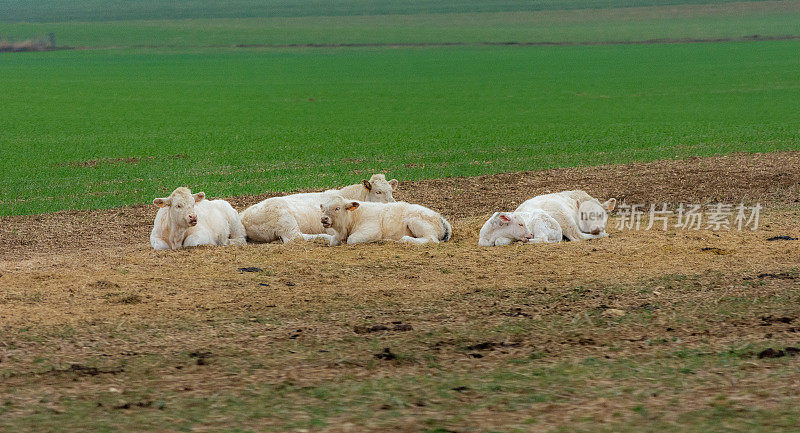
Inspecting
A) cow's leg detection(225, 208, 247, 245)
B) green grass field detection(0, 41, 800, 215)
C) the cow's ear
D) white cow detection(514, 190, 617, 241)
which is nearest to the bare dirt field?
white cow detection(514, 190, 617, 241)

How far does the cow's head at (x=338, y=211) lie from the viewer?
14.4 meters

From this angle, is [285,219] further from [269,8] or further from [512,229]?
[269,8]

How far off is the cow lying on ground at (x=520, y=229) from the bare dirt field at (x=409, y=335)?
17.2 inches

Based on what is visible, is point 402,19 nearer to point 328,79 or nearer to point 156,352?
point 328,79

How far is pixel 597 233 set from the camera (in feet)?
48.4

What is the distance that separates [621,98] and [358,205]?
42441 mm

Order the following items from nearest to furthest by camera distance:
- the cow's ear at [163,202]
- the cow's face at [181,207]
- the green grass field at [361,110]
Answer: the cow's face at [181,207] < the cow's ear at [163,202] < the green grass field at [361,110]

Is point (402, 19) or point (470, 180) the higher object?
point (402, 19)

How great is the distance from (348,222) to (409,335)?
5.84 m

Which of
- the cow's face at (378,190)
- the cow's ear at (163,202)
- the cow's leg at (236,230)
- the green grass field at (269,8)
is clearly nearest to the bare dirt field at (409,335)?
the cow's leg at (236,230)

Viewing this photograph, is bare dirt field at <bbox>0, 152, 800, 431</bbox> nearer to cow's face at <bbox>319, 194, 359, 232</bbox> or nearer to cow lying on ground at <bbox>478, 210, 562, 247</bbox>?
cow lying on ground at <bbox>478, 210, 562, 247</bbox>

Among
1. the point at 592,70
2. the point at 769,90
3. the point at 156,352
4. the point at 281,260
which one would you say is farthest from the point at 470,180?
the point at 592,70

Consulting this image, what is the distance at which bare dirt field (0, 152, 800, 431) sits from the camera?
22.1 ft

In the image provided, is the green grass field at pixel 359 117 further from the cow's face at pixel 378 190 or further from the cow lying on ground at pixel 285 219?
the cow lying on ground at pixel 285 219
